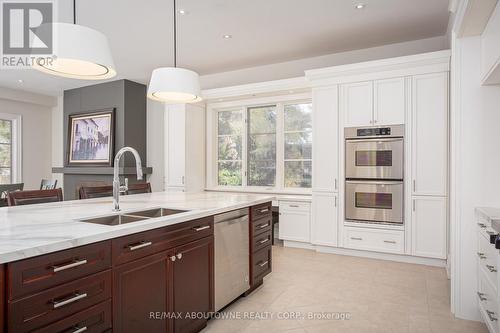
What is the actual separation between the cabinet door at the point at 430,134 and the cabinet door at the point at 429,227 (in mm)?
120

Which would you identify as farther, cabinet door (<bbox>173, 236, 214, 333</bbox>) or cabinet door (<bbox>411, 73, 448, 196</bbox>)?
cabinet door (<bbox>411, 73, 448, 196</bbox>)

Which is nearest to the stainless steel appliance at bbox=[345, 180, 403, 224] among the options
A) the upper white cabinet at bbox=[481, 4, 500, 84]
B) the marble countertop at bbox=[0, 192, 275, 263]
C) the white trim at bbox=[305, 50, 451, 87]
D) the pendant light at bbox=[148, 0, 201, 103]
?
the white trim at bbox=[305, 50, 451, 87]

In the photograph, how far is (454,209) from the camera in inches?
96.3

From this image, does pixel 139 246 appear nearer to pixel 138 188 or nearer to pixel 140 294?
pixel 140 294

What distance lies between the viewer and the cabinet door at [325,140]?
13.6 feet

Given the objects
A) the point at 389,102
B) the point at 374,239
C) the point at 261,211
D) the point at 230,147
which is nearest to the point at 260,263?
the point at 261,211

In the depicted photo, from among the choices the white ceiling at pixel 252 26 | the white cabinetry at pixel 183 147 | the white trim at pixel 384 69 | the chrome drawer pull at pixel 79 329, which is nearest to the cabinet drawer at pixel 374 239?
the white trim at pixel 384 69

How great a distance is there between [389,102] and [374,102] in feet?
0.57

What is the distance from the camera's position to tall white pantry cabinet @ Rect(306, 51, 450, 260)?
360 centimetres

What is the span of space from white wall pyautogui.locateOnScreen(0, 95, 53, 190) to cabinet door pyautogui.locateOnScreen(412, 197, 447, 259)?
7613 millimetres

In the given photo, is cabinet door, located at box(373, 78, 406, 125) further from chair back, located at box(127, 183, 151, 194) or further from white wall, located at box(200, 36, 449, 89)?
chair back, located at box(127, 183, 151, 194)

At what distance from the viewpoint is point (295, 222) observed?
4.52 m

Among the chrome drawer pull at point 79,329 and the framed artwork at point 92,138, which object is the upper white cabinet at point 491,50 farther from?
the framed artwork at point 92,138

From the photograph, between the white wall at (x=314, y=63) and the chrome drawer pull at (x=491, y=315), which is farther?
the white wall at (x=314, y=63)
